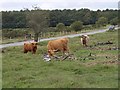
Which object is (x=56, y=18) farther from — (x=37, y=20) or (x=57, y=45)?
(x=57, y=45)

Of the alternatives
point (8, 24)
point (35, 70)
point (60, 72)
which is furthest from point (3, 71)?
point (8, 24)

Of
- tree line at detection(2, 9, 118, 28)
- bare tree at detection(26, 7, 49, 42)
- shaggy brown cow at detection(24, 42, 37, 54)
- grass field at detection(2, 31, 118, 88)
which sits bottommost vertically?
grass field at detection(2, 31, 118, 88)

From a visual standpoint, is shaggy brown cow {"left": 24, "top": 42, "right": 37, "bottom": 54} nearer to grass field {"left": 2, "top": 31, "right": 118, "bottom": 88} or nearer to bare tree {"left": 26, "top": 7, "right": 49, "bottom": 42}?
grass field {"left": 2, "top": 31, "right": 118, "bottom": 88}

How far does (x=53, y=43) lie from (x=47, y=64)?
225 inches

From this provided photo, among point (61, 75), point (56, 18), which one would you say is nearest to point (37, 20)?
point (61, 75)

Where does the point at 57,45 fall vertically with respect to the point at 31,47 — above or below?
above

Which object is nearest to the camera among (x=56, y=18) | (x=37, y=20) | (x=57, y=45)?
(x=57, y=45)

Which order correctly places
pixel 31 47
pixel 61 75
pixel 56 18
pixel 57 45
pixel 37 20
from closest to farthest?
pixel 61 75, pixel 57 45, pixel 31 47, pixel 37 20, pixel 56 18

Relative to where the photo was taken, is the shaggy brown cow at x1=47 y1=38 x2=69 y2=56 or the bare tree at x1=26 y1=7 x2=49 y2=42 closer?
the shaggy brown cow at x1=47 y1=38 x2=69 y2=56

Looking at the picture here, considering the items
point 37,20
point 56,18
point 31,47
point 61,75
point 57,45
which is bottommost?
point 61,75

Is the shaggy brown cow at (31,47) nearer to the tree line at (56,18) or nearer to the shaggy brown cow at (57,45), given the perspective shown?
the shaggy brown cow at (57,45)

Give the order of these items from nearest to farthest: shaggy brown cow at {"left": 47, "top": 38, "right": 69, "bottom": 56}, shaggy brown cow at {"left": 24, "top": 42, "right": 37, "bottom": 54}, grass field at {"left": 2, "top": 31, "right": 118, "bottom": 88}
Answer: grass field at {"left": 2, "top": 31, "right": 118, "bottom": 88} < shaggy brown cow at {"left": 47, "top": 38, "right": 69, "bottom": 56} < shaggy brown cow at {"left": 24, "top": 42, "right": 37, "bottom": 54}

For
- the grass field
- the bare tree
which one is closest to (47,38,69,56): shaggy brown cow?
the grass field

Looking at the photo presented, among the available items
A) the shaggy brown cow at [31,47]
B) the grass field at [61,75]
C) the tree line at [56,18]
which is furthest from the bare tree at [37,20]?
the tree line at [56,18]
